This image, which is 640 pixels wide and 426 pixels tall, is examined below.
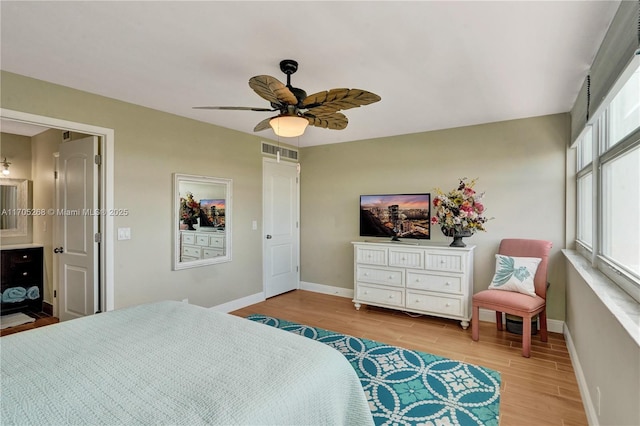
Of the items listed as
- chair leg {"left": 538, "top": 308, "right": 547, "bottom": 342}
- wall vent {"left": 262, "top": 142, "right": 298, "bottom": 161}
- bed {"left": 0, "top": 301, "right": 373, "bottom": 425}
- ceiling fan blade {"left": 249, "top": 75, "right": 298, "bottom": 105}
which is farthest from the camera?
wall vent {"left": 262, "top": 142, "right": 298, "bottom": 161}

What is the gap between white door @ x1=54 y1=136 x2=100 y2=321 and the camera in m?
3.20

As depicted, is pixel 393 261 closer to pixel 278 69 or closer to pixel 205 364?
pixel 278 69

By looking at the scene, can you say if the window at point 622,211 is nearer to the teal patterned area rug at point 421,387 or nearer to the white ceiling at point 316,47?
the white ceiling at point 316,47

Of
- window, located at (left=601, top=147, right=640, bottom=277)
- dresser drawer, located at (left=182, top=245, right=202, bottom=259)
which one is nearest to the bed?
window, located at (left=601, top=147, right=640, bottom=277)

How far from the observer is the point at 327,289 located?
5.29 metres

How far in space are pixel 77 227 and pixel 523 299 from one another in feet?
15.0

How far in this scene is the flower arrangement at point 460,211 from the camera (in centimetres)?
372

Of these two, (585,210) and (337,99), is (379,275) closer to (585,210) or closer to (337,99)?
(585,210)

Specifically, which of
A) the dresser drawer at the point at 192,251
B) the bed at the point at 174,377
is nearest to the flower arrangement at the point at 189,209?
the dresser drawer at the point at 192,251

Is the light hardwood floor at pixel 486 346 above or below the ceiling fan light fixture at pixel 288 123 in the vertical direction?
A: below

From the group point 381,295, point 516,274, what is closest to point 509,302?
point 516,274

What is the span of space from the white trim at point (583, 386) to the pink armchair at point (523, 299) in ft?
1.00

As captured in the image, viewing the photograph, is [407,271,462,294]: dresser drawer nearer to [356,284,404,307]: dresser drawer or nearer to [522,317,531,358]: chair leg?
[356,284,404,307]: dresser drawer

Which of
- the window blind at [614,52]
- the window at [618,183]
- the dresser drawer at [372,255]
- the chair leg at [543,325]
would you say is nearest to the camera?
the window blind at [614,52]
